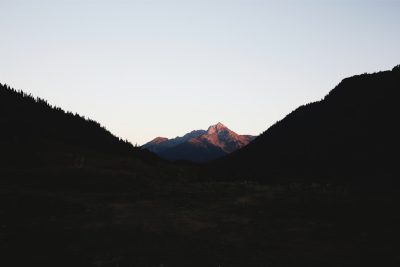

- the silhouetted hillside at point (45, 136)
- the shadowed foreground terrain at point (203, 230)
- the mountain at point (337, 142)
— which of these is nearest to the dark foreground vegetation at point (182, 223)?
the shadowed foreground terrain at point (203, 230)

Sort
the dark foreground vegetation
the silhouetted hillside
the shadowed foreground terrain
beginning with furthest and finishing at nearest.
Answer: the silhouetted hillside < the dark foreground vegetation < the shadowed foreground terrain

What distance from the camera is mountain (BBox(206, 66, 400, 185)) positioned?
165ft

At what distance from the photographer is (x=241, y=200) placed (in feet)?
79.5

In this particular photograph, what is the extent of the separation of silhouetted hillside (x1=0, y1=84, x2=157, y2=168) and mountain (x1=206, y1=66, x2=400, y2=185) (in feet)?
72.8

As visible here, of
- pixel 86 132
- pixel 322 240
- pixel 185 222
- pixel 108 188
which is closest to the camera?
pixel 322 240

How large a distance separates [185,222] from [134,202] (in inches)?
306

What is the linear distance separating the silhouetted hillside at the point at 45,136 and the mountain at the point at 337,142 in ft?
72.8

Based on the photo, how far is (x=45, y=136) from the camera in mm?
61562

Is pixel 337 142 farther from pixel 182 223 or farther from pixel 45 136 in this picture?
pixel 182 223

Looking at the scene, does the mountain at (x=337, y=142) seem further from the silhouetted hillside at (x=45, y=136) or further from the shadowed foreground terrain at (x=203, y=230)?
the shadowed foreground terrain at (x=203, y=230)

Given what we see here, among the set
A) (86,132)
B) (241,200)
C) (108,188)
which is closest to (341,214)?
(241,200)

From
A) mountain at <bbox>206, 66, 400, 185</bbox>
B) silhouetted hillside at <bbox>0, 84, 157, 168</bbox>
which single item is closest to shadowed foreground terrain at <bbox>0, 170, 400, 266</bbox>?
mountain at <bbox>206, 66, 400, 185</bbox>

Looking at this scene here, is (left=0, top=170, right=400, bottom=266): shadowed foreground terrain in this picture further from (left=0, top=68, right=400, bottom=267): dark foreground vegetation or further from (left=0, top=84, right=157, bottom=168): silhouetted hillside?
(left=0, top=84, right=157, bottom=168): silhouetted hillside

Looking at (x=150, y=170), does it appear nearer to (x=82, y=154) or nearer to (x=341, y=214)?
(x=82, y=154)
